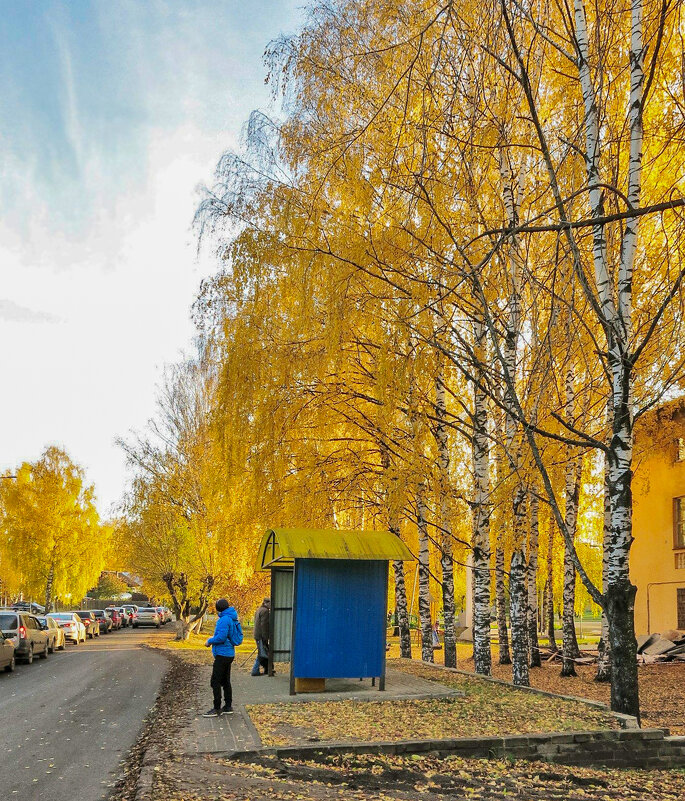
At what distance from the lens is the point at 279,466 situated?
1594cm

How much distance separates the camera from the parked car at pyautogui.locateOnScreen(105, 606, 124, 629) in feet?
184

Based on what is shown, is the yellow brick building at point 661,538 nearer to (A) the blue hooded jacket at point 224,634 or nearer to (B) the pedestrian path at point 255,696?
(B) the pedestrian path at point 255,696

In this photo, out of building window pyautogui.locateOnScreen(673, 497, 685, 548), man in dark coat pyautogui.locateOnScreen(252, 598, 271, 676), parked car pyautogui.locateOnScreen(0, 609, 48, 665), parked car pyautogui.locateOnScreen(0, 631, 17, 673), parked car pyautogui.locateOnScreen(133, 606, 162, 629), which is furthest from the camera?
parked car pyautogui.locateOnScreen(133, 606, 162, 629)

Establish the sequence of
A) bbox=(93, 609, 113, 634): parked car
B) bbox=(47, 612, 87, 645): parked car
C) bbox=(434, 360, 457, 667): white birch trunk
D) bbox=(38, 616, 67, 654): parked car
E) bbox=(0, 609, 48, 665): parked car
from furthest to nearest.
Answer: bbox=(93, 609, 113, 634): parked car < bbox=(47, 612, 87, 645): parked car < bbox=(38, 616, 67, 654): parked car < bbox=(0, 609, 48, 665): parked car < bbox=(434, 360, 457, 667): white birch trunk

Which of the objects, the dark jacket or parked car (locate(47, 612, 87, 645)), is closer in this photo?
the dark jacket

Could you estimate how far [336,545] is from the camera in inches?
534

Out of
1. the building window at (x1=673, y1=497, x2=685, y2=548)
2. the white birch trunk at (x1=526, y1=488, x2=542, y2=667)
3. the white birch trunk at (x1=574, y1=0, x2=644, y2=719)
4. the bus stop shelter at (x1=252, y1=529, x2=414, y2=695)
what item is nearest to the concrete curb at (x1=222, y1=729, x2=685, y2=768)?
the white birch trunk at (x1=574, y1=0, x2=644, y2=719)

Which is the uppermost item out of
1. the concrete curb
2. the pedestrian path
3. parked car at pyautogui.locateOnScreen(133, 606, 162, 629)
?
the concrete curb

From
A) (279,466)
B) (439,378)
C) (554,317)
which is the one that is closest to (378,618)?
(279,466)

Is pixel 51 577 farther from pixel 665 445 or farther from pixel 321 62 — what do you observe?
pixel 321 62

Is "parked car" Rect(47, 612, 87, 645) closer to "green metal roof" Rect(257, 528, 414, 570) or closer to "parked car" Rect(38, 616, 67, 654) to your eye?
"parked car" Rect(38, 616, 67, 654)

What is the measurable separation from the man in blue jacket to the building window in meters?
20.3

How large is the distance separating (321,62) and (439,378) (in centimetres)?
637

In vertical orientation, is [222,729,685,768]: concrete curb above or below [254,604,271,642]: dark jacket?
below
